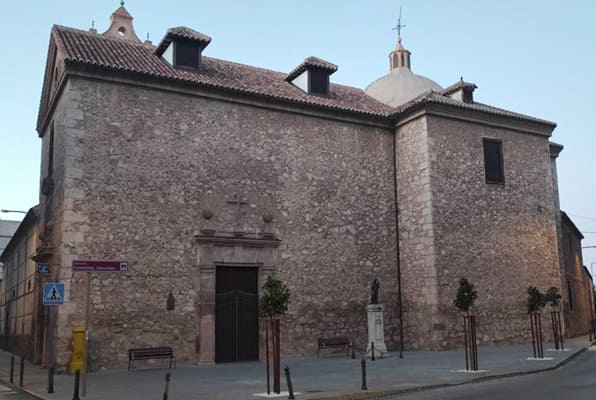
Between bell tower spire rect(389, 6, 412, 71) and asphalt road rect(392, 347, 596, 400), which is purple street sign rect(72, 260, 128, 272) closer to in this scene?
asphalt road rect(392, 347, 596, 400)

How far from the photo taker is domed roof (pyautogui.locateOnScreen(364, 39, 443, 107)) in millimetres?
27422

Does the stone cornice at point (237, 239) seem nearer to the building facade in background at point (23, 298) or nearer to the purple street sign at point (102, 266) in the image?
the building facade in background at point (23, 298)

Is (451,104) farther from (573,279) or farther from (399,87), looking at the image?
(573,279)

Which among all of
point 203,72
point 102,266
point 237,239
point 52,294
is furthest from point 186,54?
point 52,294

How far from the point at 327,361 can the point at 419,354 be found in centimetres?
311

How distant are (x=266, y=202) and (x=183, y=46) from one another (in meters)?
5.81

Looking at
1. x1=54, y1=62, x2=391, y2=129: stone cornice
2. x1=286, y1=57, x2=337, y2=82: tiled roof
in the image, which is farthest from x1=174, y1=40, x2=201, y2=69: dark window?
x1=286, y1=57, x2=337, y2=82: tiled roof

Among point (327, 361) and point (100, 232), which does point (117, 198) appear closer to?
point (100, 232)

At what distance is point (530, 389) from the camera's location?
10539mm

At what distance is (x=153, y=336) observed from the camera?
16.0 meters

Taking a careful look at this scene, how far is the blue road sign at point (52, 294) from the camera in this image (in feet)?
37.7

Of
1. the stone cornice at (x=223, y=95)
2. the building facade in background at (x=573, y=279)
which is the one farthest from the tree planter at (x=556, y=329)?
the stone cornice at (x=223, y=95)

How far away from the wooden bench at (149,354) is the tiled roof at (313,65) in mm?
10963

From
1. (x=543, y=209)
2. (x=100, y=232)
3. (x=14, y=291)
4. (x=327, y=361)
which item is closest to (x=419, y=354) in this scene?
(x=327, y=361)
